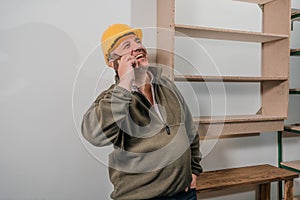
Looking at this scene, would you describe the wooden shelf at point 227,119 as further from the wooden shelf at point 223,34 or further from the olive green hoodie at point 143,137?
the wooden shelf at point 223,34

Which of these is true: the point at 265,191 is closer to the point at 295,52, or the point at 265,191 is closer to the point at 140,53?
the point at 295,52

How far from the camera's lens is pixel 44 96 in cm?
152

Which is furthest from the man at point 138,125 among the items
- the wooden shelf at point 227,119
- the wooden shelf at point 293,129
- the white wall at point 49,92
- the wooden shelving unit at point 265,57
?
the wooden shelf at point 293,129

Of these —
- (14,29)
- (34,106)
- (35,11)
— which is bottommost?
(34,106)

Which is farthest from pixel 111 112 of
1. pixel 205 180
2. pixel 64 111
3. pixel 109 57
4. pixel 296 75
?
pixel 296 75

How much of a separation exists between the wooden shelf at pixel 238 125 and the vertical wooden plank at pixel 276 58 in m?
0.12

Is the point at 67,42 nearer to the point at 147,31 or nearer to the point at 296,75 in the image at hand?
the point at 147,31

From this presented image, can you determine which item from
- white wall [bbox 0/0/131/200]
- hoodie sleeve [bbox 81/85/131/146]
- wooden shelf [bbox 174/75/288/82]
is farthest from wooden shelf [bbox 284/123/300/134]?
hoodie sleeve [bbox 81/85/131/146]

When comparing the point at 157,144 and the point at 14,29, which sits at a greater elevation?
the point at 14,29

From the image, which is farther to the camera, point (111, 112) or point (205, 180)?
point (205, 180)

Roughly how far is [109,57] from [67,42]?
735mm

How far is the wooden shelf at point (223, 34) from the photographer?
5.16 feet

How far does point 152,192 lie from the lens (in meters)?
1.08

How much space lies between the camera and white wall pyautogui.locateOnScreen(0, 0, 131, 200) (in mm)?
1452
